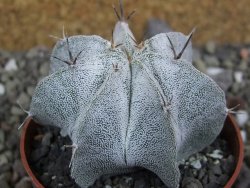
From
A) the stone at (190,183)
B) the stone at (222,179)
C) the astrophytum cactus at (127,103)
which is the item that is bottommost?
the stone at (222,179)

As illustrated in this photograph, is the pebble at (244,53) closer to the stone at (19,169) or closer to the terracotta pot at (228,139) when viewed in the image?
the terracotta pot at (228,139)

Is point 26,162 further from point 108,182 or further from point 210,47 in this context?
point 210,47

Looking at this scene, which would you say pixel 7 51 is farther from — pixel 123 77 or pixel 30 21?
pixel 123 77

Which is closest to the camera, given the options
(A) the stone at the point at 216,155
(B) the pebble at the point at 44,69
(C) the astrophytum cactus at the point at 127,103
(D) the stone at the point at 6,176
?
(C) the astrophytum cactus at the point at 127,103

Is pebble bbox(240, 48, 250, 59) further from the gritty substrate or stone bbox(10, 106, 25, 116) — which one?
stone bbox(10, 106, 25, 116)

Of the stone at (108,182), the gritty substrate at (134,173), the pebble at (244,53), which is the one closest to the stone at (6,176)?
the gritty substrate at (134,173)

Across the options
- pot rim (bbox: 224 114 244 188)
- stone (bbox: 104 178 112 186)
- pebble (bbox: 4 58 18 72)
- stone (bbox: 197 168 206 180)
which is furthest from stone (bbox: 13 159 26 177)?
pot rim (bbox: 224 114 244 188)

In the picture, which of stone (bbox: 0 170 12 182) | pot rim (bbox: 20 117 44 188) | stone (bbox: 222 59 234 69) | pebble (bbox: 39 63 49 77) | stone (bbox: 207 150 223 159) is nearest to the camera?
pot rim (bbox: 20 117 44 188)
